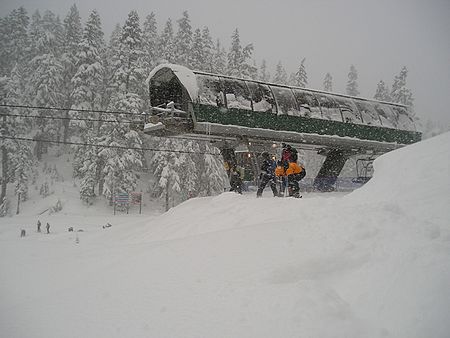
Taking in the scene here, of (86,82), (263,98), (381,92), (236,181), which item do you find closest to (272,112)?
(263,98)

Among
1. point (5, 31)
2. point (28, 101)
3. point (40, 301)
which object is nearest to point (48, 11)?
point (5, 31)

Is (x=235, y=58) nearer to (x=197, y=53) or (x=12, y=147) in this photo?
(x=197, y=53)

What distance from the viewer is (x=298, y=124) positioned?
620 inches

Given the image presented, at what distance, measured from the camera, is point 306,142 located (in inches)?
635

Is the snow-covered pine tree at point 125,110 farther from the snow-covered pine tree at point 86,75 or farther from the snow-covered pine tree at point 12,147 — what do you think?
the snow-covered pine tree at point 12,147

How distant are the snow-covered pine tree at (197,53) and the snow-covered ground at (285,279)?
28200 millimetres

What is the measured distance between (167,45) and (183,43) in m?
1.58

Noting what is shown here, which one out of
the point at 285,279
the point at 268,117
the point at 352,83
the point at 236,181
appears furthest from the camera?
the point at 352,83

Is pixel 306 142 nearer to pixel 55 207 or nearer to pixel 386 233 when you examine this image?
pixel 386 233

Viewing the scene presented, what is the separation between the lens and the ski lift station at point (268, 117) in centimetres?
1356

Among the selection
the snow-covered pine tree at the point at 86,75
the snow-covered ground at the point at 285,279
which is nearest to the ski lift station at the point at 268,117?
the snow-covered ground at the point at 285,279

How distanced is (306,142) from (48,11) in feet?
184

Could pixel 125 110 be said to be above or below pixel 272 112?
above

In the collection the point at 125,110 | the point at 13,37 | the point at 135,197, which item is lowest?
the point at 135,197
